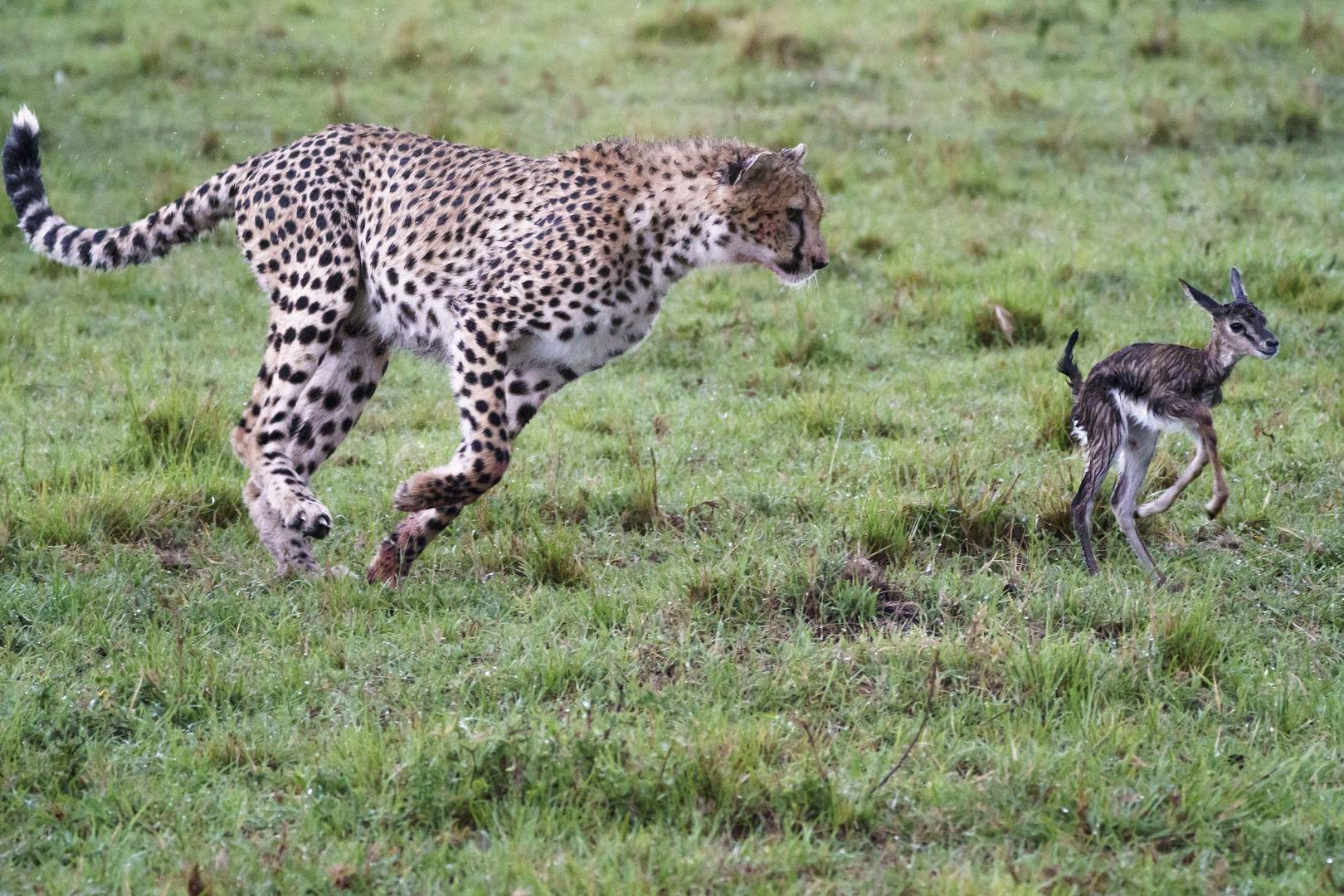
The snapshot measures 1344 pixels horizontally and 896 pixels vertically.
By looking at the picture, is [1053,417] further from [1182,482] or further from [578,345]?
[578,345]

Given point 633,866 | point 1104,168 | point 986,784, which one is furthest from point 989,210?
point 633,866

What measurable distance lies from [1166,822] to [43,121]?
8.89m

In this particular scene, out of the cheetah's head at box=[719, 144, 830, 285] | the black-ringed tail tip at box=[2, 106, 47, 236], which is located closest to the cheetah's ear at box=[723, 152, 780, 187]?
the cheetah's head at box=[719, 144, 830, 285]

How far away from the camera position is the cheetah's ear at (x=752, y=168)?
14.5 feet

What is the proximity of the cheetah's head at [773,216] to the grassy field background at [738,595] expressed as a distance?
800mm

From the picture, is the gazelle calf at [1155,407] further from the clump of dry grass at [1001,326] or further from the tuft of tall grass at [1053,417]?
the clump of dry grass at [1001,326]

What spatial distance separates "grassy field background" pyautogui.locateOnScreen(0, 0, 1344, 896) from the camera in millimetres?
2955

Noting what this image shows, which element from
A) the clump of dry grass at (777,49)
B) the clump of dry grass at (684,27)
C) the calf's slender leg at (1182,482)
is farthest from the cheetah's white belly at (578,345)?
the clump of dry grass at (684,27)

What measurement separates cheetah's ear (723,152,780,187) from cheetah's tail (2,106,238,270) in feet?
5.75

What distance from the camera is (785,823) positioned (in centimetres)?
295

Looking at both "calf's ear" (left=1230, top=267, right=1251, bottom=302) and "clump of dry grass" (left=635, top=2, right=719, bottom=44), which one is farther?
"clump of dry grass" (left=635, top=2, right=719, bottom=44)

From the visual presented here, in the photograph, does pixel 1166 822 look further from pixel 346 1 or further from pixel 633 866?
pixel 346 1

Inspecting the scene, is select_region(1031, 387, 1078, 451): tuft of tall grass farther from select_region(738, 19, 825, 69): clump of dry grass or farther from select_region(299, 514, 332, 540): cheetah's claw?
select_region(738, 19, 825, 69): clump of dry grass

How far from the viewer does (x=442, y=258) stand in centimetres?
463
